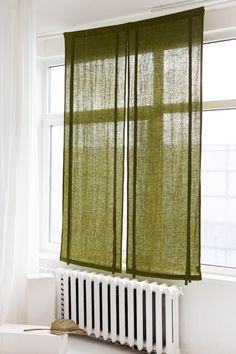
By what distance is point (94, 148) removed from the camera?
11.0 ft

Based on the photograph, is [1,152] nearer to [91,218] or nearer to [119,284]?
[91,218]

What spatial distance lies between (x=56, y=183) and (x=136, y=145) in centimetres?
112

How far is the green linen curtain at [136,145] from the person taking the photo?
2914 millimetres

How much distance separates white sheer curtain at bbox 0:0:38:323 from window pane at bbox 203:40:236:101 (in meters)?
1.36

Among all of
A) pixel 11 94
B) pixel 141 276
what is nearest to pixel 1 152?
pixel 11 94

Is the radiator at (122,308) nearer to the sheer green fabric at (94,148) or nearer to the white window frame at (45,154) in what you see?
the sheer green fabric at (94,148)

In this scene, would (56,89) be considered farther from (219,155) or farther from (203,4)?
(219,155)

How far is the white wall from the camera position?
285 centimetres

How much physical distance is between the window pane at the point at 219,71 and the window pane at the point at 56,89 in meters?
1.41

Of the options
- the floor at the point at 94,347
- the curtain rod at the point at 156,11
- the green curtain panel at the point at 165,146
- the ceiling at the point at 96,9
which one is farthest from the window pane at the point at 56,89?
the floor at the point at 94,347

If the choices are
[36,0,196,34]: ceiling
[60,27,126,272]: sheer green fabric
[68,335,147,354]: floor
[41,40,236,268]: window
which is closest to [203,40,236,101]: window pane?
[41,40,236,268]: window

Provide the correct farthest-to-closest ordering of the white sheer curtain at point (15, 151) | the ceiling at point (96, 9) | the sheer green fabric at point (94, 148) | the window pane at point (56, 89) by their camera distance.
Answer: the window pane at point (56, 89) < the sheer green fabric at point (94, 148) < the white sheer curtain at point (15, 151) < the ceiling at point (96, 9)

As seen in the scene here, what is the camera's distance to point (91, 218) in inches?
131

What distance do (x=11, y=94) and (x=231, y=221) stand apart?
192 cm
